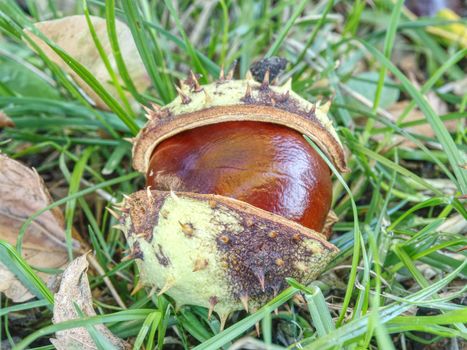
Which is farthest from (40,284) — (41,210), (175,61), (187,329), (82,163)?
(175,61)

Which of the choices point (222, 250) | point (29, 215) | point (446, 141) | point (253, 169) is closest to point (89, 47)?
point (29, 215)

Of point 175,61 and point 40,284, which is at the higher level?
point 175,61

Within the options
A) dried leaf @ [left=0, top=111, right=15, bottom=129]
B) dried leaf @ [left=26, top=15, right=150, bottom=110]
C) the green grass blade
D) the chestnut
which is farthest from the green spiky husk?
dried leaf @ [left=0, top=111, right=15, bottom=129]

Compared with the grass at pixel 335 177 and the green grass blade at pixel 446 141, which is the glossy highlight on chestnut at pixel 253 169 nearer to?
the grass at pixel 335 177

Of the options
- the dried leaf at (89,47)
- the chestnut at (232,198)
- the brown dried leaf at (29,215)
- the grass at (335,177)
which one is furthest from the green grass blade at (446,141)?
the brown dried leaf at (29,215)

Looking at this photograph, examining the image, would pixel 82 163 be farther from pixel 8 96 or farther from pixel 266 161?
pixel 266 161

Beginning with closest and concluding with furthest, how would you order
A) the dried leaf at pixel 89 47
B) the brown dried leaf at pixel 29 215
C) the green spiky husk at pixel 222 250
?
1. the green spiky husk at pixel 222 250
2. the brown dried leaf at pixel 29 215
3. the dried leaf at pixel 89 47

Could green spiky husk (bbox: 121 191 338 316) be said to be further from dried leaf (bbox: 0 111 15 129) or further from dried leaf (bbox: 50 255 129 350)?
dried leaf (bbox: 0 111 15 129)
